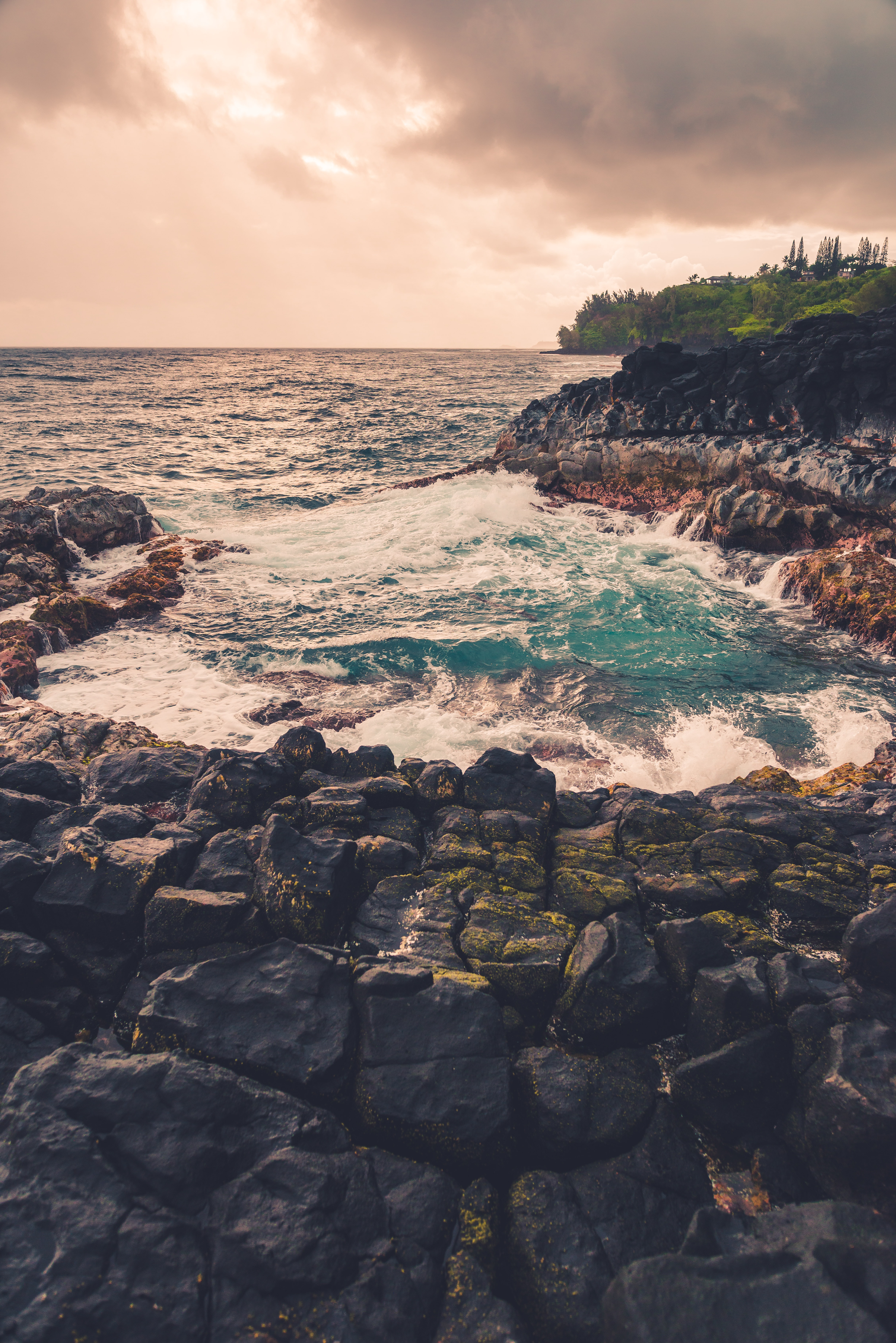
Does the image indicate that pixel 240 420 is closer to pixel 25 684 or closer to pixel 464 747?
pixel 25 684

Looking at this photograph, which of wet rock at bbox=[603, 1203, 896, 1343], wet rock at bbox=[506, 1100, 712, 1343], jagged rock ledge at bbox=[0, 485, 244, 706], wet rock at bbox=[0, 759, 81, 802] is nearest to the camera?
wet rock at bbox=[603, 1203, 896, 1343]

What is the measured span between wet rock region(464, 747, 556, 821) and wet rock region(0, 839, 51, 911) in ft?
14.2

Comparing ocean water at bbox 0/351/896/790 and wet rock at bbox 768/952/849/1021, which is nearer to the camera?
wet rock at bbox 768/952/849/1021

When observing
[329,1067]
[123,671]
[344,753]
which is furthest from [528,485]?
[329,1067]

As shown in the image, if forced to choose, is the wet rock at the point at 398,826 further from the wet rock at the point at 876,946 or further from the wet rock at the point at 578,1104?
the wet rock at the point at 876,946

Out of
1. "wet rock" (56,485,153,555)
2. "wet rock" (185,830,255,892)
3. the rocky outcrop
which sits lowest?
"wet rock" (185,830,255,892)

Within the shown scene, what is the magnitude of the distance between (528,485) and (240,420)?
34930mm

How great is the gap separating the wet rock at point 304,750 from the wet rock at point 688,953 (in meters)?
4.58

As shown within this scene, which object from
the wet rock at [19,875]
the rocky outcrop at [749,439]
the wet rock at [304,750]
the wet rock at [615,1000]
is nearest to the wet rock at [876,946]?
the wet rock at [615,1000]

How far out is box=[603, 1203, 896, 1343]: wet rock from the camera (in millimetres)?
2377

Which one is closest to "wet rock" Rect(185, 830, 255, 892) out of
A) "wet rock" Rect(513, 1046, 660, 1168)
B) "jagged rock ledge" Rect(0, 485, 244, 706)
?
"wet rock" Rect(513, 1046, 660, 1168)

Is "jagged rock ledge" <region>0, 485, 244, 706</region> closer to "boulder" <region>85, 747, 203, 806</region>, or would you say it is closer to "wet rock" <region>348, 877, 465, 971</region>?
"boulder" <region>85, 747, 203, 806</region>

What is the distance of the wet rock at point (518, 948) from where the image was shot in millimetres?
4438

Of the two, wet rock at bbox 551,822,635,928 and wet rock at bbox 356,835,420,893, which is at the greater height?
wet rock at bbox 356,835,420,893
